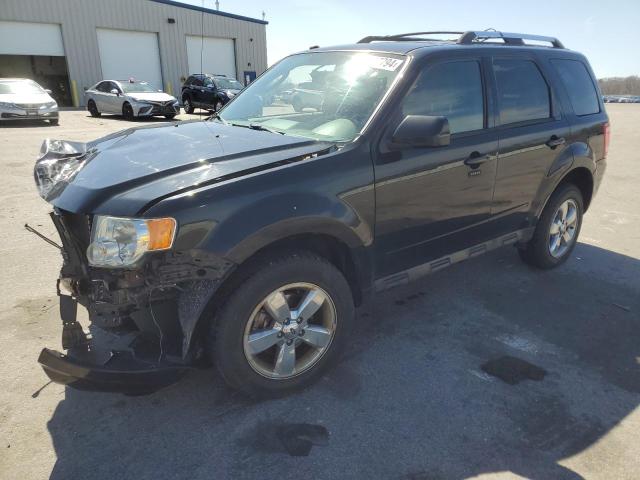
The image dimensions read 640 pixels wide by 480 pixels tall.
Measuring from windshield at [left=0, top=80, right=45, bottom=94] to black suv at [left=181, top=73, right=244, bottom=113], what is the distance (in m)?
5.76

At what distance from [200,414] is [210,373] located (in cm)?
37

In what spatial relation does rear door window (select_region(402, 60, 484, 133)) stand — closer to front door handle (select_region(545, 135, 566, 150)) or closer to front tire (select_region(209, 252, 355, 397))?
front door handle (select_region(545, 135, 566, 150))

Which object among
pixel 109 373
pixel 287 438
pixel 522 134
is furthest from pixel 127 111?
pixel 287 438

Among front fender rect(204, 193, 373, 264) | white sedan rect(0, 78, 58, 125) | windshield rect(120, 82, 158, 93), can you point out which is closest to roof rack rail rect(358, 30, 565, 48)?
front fender rect(204, 193, 373, 264)

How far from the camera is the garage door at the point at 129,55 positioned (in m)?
26.8

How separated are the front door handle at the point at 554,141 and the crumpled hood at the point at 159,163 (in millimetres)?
2246

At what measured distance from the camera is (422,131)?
8.84 feet

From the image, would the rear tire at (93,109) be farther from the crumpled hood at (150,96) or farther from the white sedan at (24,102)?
the white sedan at (24,102)

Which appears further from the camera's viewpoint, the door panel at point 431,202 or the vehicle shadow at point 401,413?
the door panel at point 431,202

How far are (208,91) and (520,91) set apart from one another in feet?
58.5

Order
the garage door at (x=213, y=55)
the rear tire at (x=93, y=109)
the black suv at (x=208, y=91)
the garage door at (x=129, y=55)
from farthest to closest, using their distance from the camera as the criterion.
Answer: the garage door at (x=213, y=55) → the garage door at (x=129, y=55) → the rear tire at (x=93, y=109) → the black suv at (x=208, y=91)

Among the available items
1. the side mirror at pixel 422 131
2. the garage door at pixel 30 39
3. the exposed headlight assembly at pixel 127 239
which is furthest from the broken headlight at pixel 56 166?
the garage door at pixel 30 39

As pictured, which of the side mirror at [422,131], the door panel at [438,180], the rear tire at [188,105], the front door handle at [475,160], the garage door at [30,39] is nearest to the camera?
the side mirror at [422,131]

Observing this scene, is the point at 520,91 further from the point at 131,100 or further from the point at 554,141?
the point at 131,100
